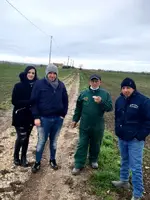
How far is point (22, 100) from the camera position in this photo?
22.0 ft

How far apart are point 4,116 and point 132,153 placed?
28.8 ft

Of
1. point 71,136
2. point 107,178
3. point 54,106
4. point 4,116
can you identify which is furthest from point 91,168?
point 4,116

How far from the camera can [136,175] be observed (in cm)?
556

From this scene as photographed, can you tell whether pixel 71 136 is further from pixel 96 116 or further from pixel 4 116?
pixel 4 116

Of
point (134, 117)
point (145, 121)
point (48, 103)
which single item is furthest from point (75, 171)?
point (145, 121)

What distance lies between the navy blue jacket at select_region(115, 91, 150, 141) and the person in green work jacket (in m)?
0.84

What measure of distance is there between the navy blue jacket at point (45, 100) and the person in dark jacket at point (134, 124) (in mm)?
1410

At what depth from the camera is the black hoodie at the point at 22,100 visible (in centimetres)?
671

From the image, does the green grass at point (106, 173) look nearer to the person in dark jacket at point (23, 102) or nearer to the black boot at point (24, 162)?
the black boot at point (24, 162)

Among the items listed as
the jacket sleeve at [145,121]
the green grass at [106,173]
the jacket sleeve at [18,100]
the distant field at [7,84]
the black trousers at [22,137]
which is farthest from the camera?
the distant field at [7,84]

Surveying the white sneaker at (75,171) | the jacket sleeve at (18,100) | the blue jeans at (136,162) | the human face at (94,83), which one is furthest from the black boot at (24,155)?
the blue jeans at (136,162)

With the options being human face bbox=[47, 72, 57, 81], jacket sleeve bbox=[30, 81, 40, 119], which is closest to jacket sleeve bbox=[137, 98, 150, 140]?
human face bbox=[47, 72, 57, 81]

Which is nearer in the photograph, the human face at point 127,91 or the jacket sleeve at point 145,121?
the jacket sleeve at point 145,121

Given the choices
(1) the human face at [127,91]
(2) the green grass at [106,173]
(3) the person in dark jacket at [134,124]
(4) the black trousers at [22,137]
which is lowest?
(2) the green grass at [106,173]
